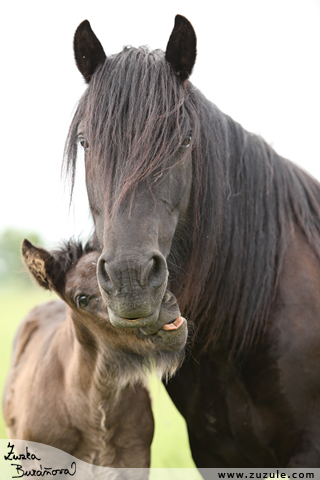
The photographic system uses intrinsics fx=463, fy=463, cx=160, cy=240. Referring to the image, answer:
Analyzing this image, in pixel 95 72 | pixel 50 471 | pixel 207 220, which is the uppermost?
pixel 95 72

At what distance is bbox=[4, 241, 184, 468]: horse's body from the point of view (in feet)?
9.11

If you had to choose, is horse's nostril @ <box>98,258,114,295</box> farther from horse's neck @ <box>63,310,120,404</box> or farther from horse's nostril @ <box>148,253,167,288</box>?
horse's neck @ <box>63,310,120,404</box>

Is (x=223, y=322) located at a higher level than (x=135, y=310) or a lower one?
lower

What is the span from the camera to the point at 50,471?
123 inches

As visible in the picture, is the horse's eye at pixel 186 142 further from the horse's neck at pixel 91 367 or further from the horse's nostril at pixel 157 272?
the horse's neck at pixel 91 367

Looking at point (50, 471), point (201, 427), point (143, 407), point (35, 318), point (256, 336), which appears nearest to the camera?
point (256, 336)

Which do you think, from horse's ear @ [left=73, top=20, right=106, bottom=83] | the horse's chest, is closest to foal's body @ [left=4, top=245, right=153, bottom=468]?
the horse's chest

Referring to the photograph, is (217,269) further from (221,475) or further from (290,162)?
(221,475)

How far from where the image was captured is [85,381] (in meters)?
3.15

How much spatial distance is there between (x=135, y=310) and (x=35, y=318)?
11.5 ft

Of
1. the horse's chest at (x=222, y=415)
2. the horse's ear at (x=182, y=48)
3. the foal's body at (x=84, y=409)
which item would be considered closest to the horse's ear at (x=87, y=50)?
the horse's ear at (x=182, y=48)

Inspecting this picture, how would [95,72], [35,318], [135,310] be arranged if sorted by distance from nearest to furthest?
[135,310] < [95,72] < [35,318]

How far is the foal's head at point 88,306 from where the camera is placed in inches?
103

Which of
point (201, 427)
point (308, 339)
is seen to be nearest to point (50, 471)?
point (201, 427)
